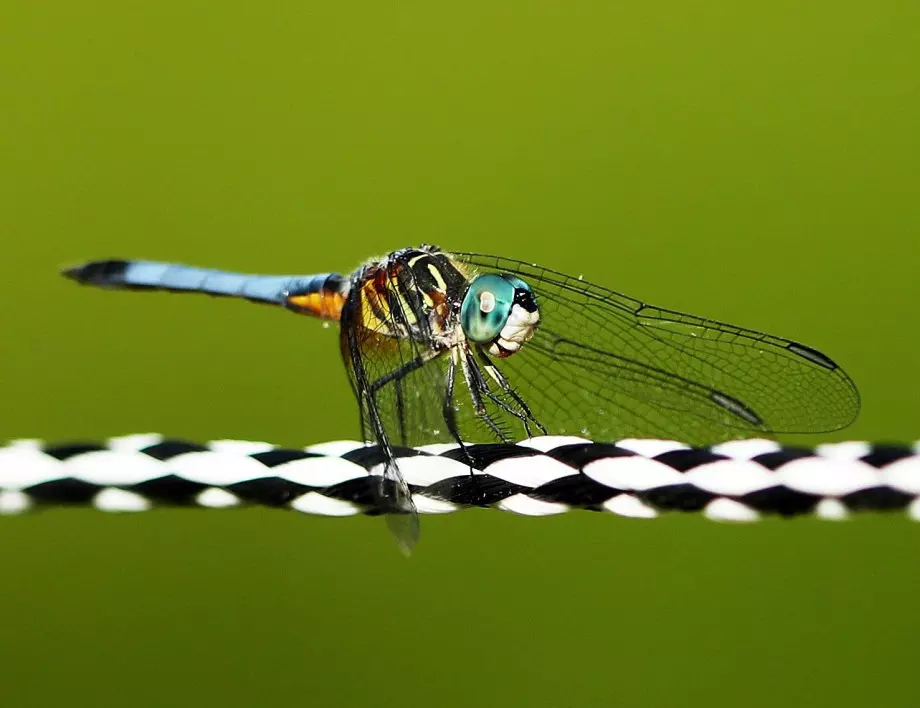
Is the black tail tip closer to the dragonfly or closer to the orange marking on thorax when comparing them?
the orange marking on thorax

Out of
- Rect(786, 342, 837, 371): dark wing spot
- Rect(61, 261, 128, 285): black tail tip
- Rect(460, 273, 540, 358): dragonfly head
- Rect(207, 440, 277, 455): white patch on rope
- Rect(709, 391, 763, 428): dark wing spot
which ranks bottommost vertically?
Rect(207, 440, 277, 455): white patch on rope

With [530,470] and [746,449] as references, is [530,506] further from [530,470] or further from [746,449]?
[746,449]

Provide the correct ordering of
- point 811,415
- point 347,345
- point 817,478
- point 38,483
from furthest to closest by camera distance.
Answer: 1. point 347,345
2. point 811,415
3. point 38,483
4. point 817,478

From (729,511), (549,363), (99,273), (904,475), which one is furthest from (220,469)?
(99,273)

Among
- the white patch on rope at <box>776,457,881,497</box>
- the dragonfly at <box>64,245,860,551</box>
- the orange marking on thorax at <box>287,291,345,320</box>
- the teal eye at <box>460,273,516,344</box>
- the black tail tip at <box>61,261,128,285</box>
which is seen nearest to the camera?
the white patch on rope at <box>776,457,881,497</box>

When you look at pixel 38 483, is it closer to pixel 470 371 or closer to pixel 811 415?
pixel 470 371

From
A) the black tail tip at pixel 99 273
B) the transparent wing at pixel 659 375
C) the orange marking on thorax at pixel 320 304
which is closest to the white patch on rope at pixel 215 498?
the transparent wing at pixel 659 375

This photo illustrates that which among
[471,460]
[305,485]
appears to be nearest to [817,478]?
[471,460]

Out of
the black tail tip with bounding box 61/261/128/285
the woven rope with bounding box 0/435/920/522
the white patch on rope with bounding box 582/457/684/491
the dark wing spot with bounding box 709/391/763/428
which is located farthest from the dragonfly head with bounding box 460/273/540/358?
the black tail tip with bounding box 61/261/128/285
